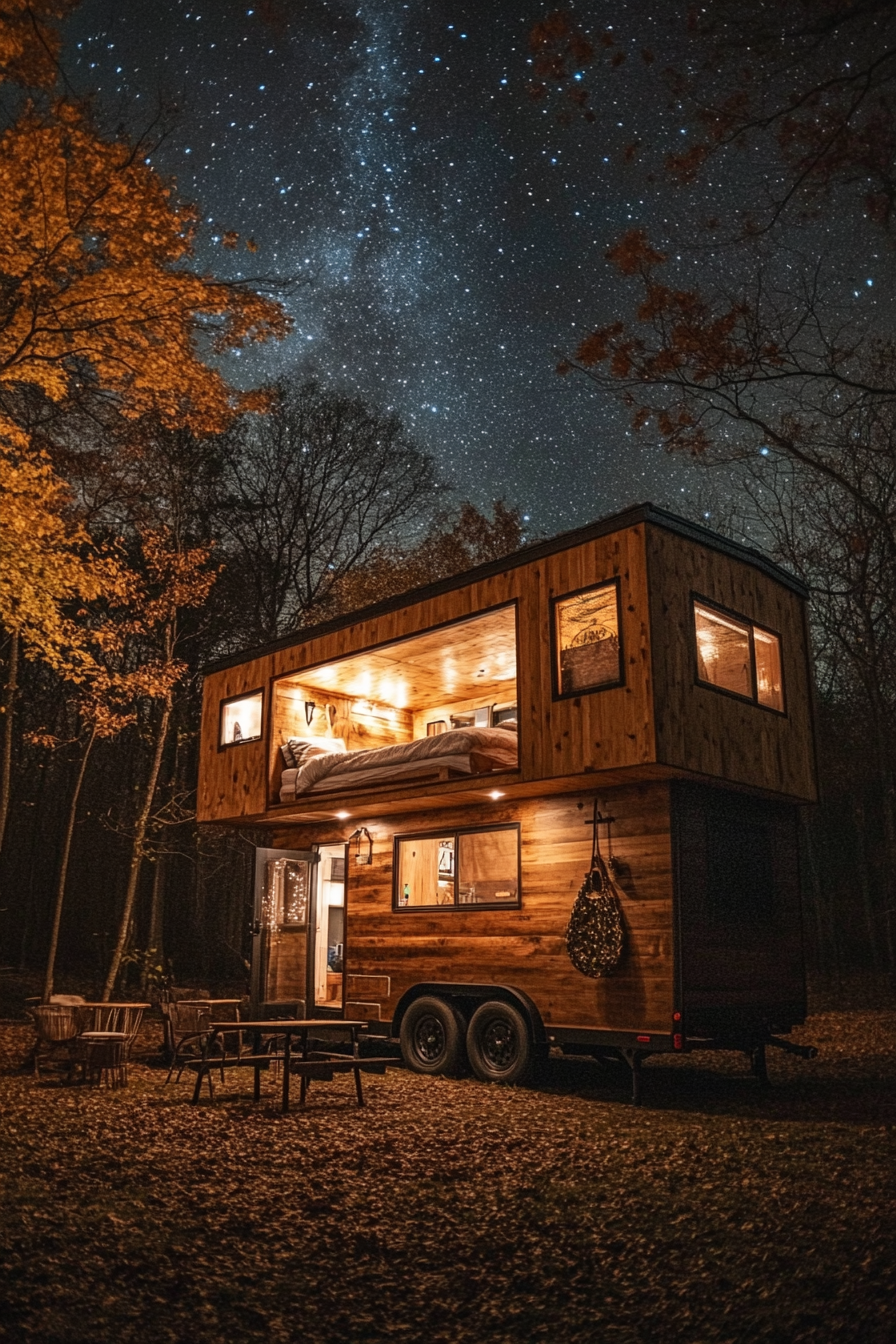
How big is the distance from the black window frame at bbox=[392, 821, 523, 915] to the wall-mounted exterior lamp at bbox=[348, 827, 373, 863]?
1.64 ft

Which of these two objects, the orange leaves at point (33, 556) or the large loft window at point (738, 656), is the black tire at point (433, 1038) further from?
the orange leaves at point (33, 556)

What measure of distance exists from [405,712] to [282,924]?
3.68 metres

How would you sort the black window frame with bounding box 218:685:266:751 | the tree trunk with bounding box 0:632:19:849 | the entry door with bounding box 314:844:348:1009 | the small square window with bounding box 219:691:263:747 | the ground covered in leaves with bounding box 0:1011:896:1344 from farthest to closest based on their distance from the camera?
the tree trunk with bounding box 0:632:19:849 → the small square window with bounding box 219:691:263:747 → the black window frame with bounding box 218:685:266:751 → the entry door with bounding box 314:844:348:1009 → the ground covered in leaves with bounding box 0:1011:896:1344

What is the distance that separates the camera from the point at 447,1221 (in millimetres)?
5418

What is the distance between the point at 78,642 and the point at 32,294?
16.2ft

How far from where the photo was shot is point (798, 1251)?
186 inches

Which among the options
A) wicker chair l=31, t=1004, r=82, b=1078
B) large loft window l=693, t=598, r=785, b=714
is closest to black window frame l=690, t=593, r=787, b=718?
large loft window l=693, t=598, r=785, b=714

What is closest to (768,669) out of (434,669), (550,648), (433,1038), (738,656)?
(738,656)

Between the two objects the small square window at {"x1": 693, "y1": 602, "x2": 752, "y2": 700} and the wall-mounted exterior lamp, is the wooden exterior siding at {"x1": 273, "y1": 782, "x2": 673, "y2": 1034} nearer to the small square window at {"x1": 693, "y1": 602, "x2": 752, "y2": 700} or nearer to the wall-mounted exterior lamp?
the wall-mounted exterior lamp

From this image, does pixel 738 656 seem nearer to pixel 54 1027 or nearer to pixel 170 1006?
pixel 170 1006

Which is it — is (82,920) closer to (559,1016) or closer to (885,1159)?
(559,1016)

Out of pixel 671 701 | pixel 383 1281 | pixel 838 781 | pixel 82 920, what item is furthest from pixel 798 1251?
pixel 82 920

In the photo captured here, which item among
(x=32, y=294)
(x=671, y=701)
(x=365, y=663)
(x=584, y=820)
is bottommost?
(x=584, y=820)

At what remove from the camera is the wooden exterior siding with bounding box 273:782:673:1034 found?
944cm
